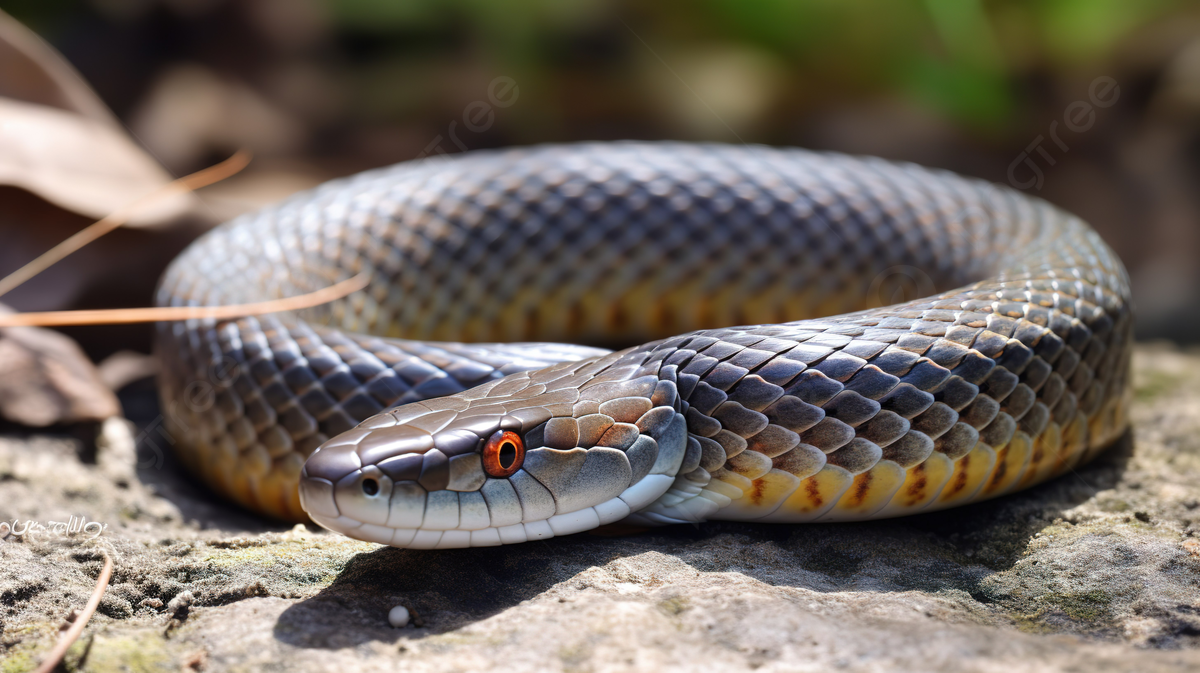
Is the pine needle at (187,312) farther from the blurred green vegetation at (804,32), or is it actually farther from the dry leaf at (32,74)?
the blurred green vegetation at (804,32)

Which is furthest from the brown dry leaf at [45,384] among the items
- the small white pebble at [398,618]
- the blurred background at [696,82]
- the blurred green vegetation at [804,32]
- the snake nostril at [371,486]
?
the blurred green vegetation at [804,32]

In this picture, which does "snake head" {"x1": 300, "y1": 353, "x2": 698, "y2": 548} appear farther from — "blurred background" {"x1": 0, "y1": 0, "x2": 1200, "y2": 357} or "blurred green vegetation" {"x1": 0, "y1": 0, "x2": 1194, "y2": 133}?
"blurred green vegetation" {"x1": 0, "y1": 0, "x2": 1194, "y2": 133}

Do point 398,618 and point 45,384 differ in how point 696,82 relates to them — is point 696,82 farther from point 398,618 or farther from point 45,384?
point 398,618

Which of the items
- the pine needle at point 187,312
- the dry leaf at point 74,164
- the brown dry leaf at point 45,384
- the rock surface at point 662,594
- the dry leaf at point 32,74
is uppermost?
the dry leaf at point 32,74

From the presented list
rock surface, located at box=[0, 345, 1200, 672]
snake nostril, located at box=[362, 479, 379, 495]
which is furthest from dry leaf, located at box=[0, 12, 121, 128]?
snake nostril, located at box=[362, 479, 379, 495]

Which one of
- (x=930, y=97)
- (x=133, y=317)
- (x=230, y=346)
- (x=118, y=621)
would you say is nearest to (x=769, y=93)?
(x=930, y=97)

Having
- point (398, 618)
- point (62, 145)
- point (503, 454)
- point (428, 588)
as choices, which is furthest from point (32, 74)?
point (398, 618)
